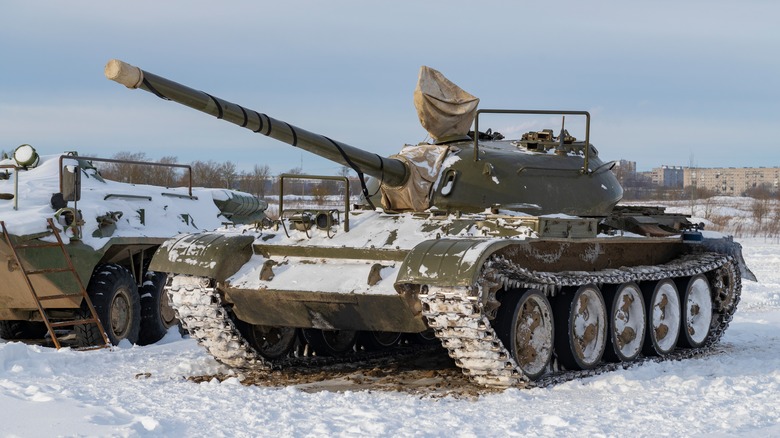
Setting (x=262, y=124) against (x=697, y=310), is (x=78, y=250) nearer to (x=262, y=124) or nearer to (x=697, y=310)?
(x=262, y=124)

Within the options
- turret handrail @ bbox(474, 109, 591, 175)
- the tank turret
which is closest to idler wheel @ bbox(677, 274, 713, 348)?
the tank turret

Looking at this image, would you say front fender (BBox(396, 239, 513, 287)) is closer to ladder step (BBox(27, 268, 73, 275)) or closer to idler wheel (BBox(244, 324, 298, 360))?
idler wheel (BBox(244, 324, 298, 360))

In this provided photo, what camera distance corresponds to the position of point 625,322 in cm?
1132

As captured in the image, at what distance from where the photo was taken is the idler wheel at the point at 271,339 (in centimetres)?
1066

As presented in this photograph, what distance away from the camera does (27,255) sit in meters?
12.1

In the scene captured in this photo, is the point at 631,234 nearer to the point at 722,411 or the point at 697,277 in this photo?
the point at 697,277

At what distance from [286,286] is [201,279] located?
94cm

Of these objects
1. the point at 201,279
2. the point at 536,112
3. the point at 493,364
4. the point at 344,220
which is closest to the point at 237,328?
the point at 201,279

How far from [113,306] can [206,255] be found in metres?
3.75

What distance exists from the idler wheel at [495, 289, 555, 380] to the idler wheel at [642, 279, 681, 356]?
2.12 m

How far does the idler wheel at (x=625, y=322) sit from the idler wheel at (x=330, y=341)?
112 inches

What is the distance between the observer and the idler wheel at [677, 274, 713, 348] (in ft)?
40.8

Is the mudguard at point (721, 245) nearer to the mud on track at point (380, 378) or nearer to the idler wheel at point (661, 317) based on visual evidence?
the idler wheel at point (661, 317)

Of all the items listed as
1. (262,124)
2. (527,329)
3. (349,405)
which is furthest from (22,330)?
(527,329)
